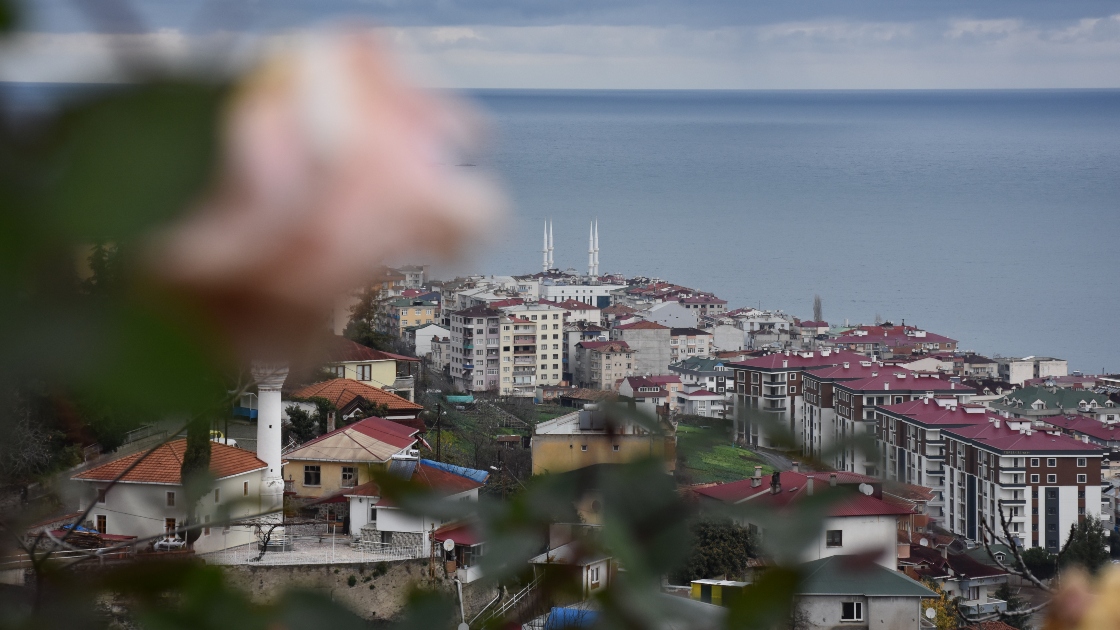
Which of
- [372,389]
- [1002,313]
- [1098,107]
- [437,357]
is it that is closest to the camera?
[372,389]

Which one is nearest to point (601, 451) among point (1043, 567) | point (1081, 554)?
point (1081, 554)

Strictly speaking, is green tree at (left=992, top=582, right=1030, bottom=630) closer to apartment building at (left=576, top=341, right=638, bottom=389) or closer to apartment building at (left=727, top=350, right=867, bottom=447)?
apartment building at (left=727, top=350, right=867, bottom=447)

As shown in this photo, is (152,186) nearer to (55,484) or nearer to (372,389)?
(55,484)

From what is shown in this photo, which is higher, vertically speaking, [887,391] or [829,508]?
[829,508]

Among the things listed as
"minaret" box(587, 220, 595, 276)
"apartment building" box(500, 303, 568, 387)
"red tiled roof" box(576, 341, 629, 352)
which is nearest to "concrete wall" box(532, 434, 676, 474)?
"red tiled roof" box(576, 341, 629, 352)

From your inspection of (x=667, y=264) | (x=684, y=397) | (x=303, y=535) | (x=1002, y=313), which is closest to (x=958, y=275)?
(x=1002, y=313)

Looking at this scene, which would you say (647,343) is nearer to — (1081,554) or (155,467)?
(1081,554)

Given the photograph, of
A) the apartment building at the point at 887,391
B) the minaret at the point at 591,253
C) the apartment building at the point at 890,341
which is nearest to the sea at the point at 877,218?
the minaret at the point at 591,253
